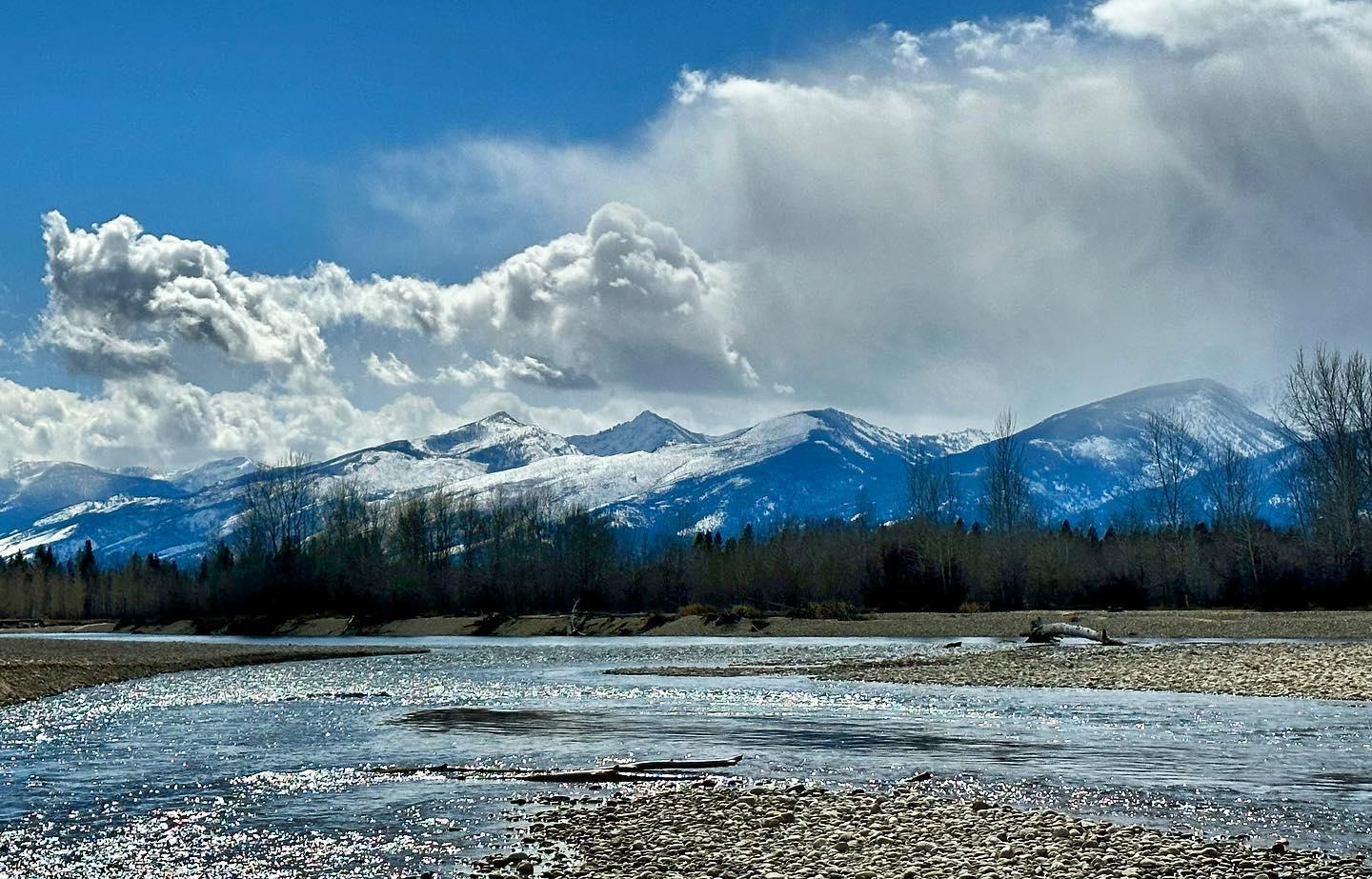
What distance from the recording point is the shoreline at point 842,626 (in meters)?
72.1

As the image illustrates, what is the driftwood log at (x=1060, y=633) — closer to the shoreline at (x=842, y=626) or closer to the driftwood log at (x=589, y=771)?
the shoreline at (x=842, y=626)

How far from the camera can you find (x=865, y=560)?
444 feet

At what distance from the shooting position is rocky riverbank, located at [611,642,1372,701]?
120 feet

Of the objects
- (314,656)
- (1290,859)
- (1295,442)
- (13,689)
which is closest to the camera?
(1290,859)

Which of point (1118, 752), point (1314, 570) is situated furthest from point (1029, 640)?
point (1118, 752)

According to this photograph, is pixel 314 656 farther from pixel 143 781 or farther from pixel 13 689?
pixel 143 781

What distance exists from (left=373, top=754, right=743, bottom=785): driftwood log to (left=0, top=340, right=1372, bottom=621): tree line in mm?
86967

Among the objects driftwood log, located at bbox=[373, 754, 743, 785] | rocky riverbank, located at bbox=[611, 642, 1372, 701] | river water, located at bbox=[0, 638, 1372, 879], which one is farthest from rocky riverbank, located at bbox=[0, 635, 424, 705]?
driftwood log, located at bbox=[373, 754, 743, 785]

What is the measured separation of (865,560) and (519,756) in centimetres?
11369

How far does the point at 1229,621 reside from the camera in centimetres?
7881

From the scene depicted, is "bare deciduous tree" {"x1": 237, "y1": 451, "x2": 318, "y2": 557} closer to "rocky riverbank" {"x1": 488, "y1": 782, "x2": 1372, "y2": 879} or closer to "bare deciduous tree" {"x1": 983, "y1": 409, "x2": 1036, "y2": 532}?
"bare deciduous tree" {"x1": 983, "y1": 409, "x2": 1036, "y2": 532}

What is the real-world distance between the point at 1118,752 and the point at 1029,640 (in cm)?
4963

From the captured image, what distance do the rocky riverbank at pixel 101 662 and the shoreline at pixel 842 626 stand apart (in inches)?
1203

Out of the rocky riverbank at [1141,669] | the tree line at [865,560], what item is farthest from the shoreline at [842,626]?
the rocky riverbank at [1141,669]
